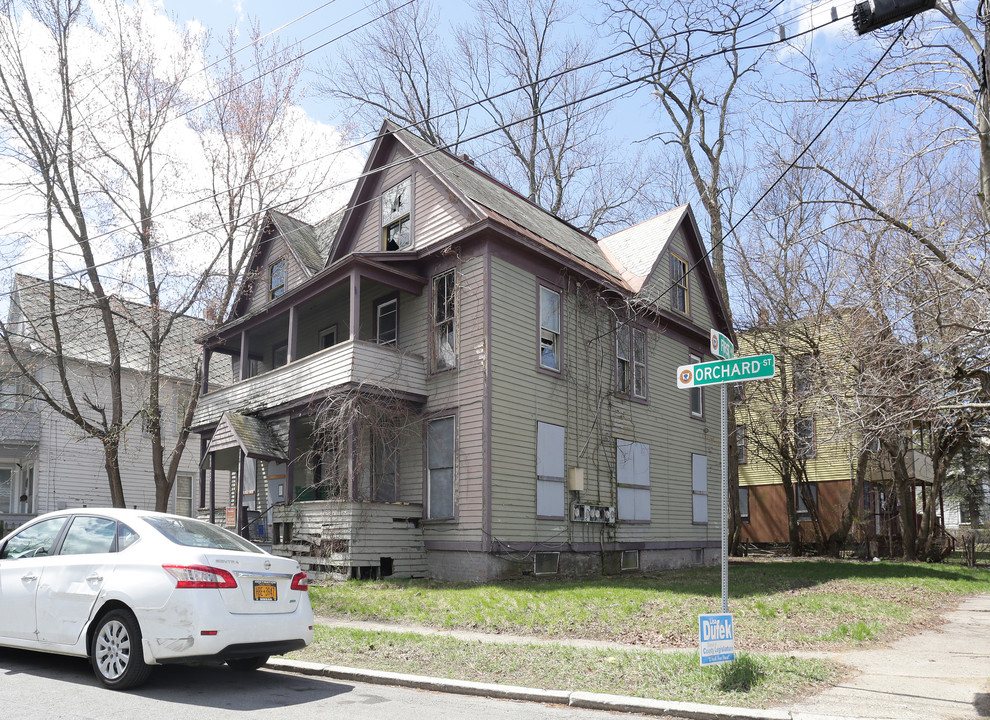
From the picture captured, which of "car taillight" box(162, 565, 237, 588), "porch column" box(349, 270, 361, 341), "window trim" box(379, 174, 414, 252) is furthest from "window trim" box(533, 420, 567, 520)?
"car taillight" box(162, 565, 237, 588)

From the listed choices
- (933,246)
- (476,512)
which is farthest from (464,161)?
(933,246)

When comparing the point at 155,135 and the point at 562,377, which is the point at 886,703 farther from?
the point at 155,135

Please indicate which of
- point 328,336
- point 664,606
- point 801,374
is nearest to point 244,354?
point 328,336

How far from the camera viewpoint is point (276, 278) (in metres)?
23.8

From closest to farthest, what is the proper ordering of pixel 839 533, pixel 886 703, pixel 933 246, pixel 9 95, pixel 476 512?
1. pixel 886 703
2. pixel 933 246
3. pixel 476 512
4. pixel 9 95
5. pixel 839 533

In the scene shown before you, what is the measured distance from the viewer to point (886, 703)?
21.9 ft

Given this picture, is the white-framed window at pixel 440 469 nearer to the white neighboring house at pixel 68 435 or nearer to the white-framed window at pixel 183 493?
the white neighboring house at pixel 68 435

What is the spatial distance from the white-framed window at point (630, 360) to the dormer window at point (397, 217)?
5801 mm

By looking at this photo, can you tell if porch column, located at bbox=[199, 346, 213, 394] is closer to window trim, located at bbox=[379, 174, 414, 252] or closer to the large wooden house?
the large wooden house

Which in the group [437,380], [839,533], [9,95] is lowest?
[839,533]

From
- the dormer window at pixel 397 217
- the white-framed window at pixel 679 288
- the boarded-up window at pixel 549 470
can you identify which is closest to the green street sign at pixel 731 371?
the boarded-up window at pixel 549 470

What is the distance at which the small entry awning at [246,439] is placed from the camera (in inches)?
725

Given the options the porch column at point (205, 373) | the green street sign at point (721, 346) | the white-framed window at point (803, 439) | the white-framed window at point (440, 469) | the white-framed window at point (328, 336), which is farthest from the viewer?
the white-framed window at point (803, 439)

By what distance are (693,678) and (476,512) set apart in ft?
29.4
